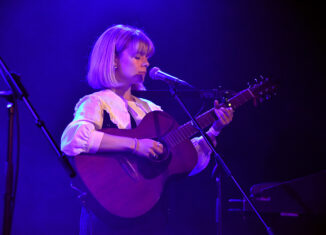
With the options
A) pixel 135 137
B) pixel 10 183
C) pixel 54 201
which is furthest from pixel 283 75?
pixel 10 183

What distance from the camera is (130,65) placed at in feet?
8.28

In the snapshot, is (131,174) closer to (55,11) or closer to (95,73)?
(95,73)

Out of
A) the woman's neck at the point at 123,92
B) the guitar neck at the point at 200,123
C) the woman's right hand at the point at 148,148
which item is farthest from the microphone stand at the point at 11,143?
the guitar neck at the point at 200,123

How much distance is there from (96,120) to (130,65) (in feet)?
1.65

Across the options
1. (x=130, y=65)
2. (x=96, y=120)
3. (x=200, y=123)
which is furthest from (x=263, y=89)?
(x=96, y=120)

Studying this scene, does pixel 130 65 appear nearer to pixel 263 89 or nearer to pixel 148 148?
pixel 148 148

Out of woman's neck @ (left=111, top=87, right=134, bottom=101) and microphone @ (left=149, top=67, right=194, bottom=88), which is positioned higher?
woman's neck @ (left=111, top=87, right=134, bottom=101)

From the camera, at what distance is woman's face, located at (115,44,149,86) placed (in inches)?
99.4

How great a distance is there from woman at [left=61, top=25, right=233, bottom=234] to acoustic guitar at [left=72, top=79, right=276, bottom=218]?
62 millimetres

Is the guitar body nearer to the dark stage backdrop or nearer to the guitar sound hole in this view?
the guitar sound hole

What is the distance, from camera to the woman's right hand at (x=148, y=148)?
7.34 feet

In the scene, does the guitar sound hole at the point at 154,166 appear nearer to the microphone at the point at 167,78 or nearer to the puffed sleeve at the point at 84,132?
the puffed sleeve at the point at 84,132

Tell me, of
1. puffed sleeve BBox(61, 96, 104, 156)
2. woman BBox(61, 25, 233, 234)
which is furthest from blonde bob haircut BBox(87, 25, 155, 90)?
puffed sleeve BBox(61, 96, 104, 156)

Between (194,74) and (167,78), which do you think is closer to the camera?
(167,78)
